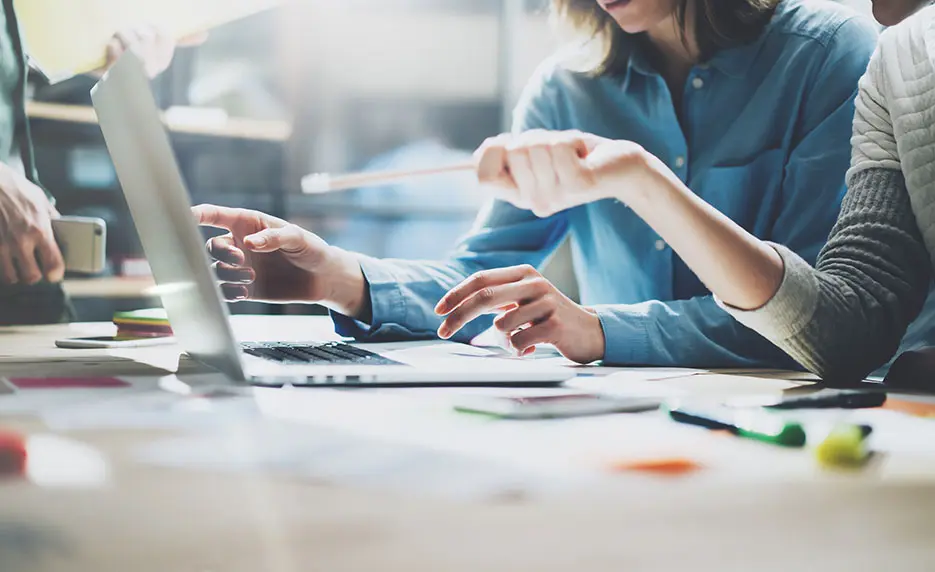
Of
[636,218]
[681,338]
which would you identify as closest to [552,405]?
[681,338]

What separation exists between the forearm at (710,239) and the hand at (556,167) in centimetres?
1

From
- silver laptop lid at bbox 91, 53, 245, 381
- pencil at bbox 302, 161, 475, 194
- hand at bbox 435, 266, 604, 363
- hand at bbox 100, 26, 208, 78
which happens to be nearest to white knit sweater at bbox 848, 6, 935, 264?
hand at bbox 435, 266, 604, 363

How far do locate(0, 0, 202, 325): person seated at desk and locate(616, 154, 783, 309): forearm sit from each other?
0.84m

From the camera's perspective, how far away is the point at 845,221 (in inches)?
37.1

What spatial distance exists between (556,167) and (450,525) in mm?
492

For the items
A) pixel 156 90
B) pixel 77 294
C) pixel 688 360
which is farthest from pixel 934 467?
pixel 156 90

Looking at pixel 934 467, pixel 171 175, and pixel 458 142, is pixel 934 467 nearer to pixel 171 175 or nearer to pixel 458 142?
pixel 171 175

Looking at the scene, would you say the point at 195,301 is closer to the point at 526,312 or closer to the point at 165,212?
the point at 165,212

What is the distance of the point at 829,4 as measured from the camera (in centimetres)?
126

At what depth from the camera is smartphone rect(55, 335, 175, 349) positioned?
3.12 feet

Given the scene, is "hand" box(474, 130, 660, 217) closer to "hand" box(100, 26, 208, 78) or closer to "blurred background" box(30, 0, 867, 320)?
"hand" box(100, 26, 208, 78)

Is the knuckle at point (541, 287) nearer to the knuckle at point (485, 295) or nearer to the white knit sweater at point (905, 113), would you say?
the knuckle at point (485, 295)

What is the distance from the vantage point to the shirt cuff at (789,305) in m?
0.81

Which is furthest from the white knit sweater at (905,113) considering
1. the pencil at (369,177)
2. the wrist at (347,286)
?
the wrist at (347,286)
